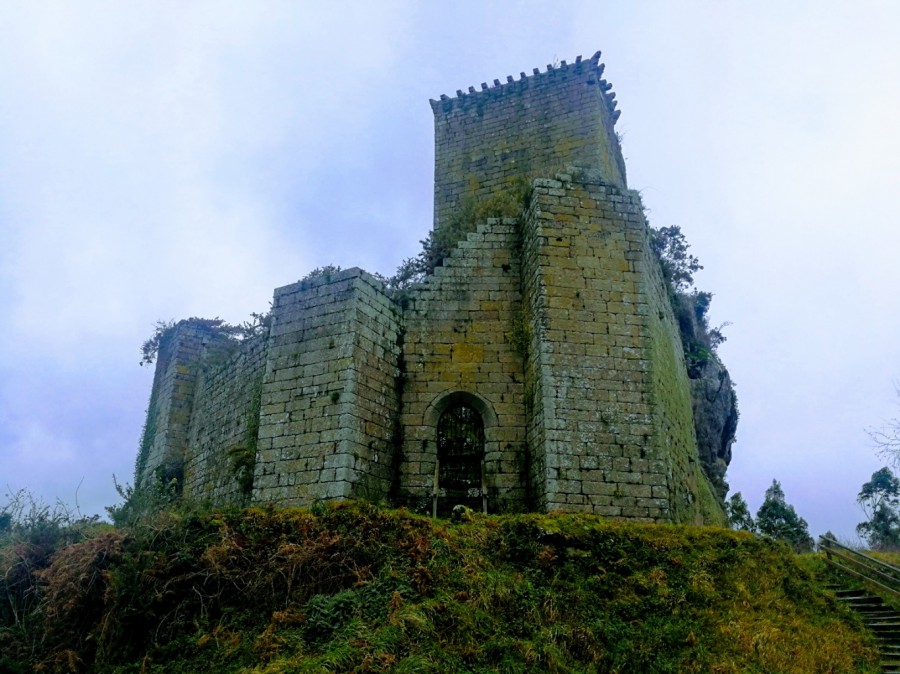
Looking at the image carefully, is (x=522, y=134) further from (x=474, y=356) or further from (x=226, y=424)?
(x=226, y=424)

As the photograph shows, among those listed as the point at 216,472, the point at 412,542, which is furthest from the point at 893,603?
the point at 216,472

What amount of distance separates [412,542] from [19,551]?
6114 mm

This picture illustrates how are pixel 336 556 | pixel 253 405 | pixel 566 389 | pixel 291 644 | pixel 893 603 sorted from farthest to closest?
pixel 253 405
pixel 566 389
pixel 893 603
pixel 336 556
pixel 291 644

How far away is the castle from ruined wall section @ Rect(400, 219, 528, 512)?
3 centimetres

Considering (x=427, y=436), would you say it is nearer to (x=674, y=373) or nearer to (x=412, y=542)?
(x=412, y=542)

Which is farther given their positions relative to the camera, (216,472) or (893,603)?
(216,472)

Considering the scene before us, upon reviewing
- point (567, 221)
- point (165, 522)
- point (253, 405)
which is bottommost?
point (165, 522)

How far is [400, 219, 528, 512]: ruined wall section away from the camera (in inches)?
528

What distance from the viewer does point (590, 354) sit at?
12.9 metres

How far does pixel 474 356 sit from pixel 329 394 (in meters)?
3.11

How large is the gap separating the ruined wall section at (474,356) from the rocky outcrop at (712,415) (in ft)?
25.9

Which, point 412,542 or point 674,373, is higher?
point 674,373

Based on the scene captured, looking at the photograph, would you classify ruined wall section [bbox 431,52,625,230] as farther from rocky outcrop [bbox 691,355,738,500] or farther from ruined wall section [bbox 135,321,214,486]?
ruined wall section [bbox 135,321,214,486]

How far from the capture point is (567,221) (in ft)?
45.5
